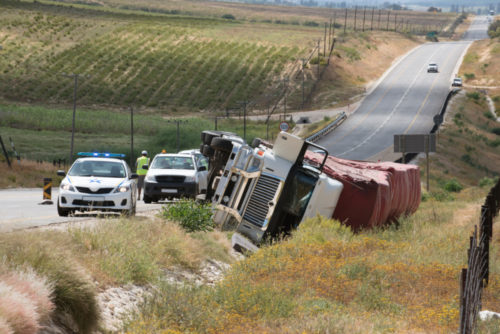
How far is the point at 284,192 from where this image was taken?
18.2 meters

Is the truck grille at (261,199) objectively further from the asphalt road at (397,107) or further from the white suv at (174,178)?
the asphalt road at (397,107)

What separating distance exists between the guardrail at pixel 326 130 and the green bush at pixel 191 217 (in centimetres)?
5433

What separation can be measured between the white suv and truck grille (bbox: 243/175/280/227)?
7561mm

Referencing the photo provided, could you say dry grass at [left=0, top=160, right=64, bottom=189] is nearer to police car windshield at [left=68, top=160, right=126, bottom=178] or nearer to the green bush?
police car windshield at [left=68, top=160, right=126, bottom=178]

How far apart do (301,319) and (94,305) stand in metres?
2.59

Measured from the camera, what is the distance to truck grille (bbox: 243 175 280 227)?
59.3 ft

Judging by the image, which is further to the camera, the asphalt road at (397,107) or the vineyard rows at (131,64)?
the vineyard rows at (131,64)

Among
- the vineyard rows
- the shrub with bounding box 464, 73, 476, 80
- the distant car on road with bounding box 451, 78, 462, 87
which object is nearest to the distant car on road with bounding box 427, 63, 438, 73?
the shrub with bounding box 464, 73, 476, 80

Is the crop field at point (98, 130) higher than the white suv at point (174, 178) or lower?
lower

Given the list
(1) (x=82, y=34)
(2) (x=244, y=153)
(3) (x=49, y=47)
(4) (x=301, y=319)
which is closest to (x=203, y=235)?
(2) (x=244, y=153)

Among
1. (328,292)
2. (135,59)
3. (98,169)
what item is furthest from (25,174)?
(135,59)

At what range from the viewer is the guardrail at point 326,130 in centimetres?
7661

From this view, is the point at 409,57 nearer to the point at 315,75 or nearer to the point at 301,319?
the point at 315,75

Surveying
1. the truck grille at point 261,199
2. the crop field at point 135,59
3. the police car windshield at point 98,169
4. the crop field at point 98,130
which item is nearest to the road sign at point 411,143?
the police car windshield at point 98,169
